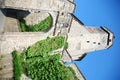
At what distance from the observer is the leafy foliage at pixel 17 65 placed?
21391 mm

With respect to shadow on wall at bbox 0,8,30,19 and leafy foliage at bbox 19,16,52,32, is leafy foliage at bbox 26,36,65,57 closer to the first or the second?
leafy foliage at bbox 19,16,52,32

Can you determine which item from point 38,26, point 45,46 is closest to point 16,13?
point 38,26

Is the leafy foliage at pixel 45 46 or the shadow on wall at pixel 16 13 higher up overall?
the shadow on wall at pixel 16 13

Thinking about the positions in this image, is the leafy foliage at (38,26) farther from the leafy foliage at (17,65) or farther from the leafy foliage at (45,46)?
the leafy foliage at (17,65)

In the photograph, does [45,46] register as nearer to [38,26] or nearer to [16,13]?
[38,26]

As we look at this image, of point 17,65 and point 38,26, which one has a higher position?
point 38,26

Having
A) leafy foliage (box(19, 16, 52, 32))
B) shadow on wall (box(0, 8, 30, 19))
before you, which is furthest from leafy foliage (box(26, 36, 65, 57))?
shadow on wall (box(0, 8, 30, 19))

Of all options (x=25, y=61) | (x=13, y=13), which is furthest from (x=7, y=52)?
(x=13, y=13)

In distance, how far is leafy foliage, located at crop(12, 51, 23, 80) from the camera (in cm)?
2139

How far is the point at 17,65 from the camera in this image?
21.9m

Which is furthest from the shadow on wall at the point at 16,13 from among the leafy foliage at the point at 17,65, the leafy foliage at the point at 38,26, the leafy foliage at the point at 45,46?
the leafy foliage at the point at 17,65

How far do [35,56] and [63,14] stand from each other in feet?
15.8

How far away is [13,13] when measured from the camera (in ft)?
87.1

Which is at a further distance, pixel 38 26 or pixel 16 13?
pixel 16 13
